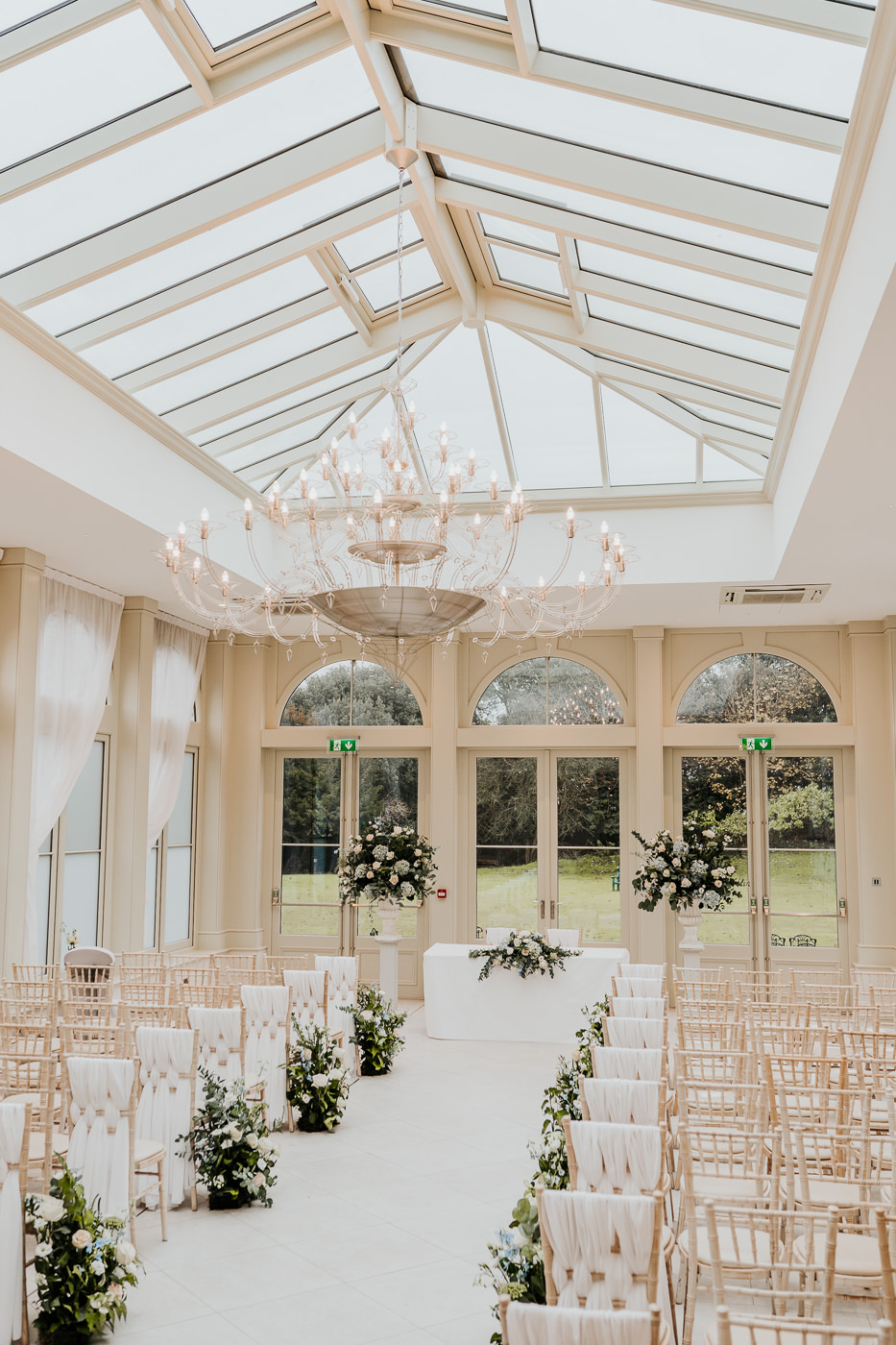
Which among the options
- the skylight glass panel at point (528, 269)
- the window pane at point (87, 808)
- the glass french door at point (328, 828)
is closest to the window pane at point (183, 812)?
the glass french door at point (328, 828)

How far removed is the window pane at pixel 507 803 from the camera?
518 inches

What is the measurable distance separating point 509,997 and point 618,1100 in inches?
223

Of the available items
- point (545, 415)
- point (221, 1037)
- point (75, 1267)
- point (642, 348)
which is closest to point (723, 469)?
point (545, 415)

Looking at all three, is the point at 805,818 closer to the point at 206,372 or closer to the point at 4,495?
the point at 206,372

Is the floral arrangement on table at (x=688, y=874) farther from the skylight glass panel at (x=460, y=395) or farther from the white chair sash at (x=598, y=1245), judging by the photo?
the white chair sash at (x=598, y=1245)

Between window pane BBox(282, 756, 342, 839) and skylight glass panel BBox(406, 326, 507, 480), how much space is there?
4773 millimetres

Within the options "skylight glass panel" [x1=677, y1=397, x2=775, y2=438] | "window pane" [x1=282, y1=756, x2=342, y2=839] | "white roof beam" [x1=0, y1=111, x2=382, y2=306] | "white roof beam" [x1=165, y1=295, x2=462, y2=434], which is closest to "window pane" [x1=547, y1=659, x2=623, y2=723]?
"window pane" [x1=282, y1=756, x2=342, y2=839]

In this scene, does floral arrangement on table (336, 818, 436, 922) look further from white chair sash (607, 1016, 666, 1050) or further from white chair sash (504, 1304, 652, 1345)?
white chair sash (504, 1304, 652, 1345)

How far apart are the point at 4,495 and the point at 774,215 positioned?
542cm

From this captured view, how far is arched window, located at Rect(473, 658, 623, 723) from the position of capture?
1312cm

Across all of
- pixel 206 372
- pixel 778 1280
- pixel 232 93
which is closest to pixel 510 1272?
pixel 778 1280

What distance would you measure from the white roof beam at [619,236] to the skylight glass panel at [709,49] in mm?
1312

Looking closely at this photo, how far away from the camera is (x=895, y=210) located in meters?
4.27

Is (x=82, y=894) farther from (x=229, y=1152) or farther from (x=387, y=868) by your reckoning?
(x=229, y=1152)
